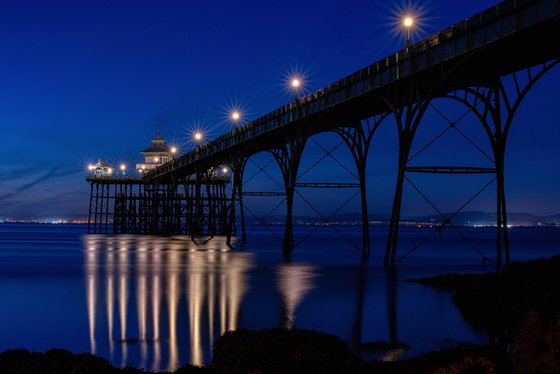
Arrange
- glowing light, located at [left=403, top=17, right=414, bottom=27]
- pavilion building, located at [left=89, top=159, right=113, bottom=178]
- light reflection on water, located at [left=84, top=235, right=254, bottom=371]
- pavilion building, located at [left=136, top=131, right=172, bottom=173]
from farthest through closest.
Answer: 1. pavilion building, located at [left=136, top=131, right=172, bottom=173]
2. pavilion building, located at [left=89, top=159, right=113, bottom=178]
3. glowing light, located at [left=403, top=17, right=414, bottom=27]
4. light reflection on water, located at [left=84, top=235, right=254, bottom=371]

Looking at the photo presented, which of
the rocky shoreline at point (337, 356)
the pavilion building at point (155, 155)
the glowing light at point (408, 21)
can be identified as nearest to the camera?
the rocky shoreline at point (337, 356)

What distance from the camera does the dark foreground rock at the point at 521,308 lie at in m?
7.52

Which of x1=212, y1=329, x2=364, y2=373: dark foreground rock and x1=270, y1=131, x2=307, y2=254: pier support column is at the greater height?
x1=270, y1=131, x2=307, y2=254: pier support column

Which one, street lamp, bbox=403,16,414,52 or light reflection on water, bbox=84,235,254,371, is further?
street lamp, bbox=403,16,414,52

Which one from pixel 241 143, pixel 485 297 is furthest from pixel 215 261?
pixel 485 297

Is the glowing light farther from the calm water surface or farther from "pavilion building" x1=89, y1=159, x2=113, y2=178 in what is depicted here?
"pavilion building" x1=89, y1=159, x2=113, y2=178

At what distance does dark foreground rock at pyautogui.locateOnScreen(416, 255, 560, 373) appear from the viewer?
7523 mm

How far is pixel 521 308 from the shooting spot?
28.4ft

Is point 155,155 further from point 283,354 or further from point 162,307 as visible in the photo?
point 283,354

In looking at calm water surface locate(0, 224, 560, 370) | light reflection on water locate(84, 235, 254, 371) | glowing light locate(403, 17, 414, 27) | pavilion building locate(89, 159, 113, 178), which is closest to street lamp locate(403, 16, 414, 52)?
glowing light locate(403, 17, 414, 27)

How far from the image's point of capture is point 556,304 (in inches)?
323

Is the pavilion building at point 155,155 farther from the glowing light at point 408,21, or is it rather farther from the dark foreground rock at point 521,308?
the dark foreground rock at point 521,308

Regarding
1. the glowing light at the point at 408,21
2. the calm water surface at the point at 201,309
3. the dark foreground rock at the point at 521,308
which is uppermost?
the glowing light at the point at 408,21

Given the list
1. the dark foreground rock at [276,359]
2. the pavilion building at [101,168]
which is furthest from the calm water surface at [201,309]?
the pavilion building at [101,168]
